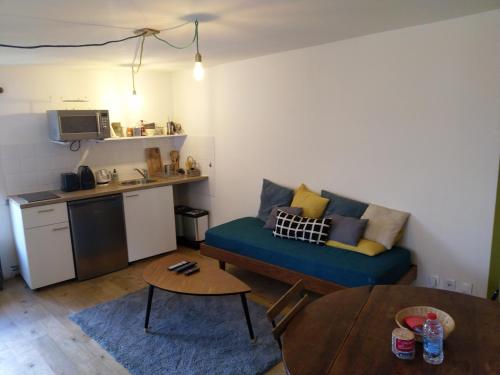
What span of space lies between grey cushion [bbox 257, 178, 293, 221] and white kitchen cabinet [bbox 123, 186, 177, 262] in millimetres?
1224

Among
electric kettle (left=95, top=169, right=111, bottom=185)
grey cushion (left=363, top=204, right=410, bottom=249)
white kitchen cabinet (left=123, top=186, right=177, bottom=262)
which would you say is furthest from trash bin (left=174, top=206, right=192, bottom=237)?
grey cushion (left=363, top=204, right=410, bottom=249)

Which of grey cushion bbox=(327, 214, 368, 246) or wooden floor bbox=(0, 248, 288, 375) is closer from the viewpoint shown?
wooden floor bbox=(0, 248, 288, 375)

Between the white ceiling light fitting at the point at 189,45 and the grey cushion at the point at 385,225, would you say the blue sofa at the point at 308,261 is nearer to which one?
the grey cushion at the point at 385,225

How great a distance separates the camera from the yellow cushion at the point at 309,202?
11.9ft

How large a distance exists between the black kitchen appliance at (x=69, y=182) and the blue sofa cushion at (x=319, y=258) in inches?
65.6

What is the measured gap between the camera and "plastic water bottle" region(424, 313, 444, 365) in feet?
4.73

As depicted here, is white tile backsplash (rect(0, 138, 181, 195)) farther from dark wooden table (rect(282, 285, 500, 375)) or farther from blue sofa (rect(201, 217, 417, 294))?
dark wooden table (rect(282, 285, 500, 375))

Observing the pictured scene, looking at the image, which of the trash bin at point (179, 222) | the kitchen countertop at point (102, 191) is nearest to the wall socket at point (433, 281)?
the kitchen countertop at point (102, 191)

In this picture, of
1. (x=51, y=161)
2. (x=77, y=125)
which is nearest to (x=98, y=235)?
(x=51, y=161)

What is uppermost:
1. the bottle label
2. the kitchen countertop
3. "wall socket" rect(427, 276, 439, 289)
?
the kitchen countertop

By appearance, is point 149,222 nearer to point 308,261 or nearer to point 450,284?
point 308,261

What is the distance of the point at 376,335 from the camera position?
64.6 inches

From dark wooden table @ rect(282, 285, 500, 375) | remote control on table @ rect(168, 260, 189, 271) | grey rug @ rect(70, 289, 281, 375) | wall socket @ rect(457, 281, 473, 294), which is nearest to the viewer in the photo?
dark wooden table @ rect(282, 285, 500, 375)

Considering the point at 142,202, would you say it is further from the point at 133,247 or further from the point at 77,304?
the point at 77,304
